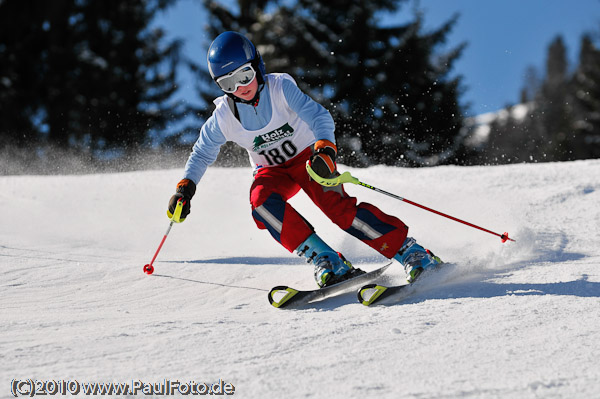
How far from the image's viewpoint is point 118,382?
177 cm

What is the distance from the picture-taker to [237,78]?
311cm

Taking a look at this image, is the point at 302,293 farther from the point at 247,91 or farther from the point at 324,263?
the point at 247,91

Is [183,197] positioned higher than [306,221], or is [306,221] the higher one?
[183,197]

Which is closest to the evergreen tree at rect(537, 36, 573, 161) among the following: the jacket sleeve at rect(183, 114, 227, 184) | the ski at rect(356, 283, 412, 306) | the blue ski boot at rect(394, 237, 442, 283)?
the blue ski boot at rect(394, 237, 442, 283)

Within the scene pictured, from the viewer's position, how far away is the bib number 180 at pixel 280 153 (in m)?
3.33

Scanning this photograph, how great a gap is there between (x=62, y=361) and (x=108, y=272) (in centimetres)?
159

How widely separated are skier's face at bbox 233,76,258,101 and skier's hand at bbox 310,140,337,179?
476 mm

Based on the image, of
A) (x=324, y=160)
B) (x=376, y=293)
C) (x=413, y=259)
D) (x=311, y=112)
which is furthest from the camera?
(x=311, y=112)

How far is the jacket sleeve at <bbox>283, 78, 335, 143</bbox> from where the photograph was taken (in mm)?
3146

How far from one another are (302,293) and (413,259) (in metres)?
0.69

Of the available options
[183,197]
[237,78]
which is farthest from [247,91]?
[183,197]

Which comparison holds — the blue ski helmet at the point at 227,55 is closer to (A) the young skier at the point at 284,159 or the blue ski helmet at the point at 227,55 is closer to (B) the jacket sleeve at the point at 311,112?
(A) the young skier at the point at 284,159

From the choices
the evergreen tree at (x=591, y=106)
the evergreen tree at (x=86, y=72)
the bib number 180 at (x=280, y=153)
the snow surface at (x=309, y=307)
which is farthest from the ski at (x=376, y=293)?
the evergreen tree at (x=591, y=106)

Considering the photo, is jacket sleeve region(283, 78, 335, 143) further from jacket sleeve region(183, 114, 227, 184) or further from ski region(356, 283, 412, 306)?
ski region(356, 283, 412, 306)
